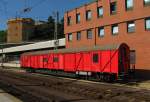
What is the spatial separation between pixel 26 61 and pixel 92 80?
2532 centimetres

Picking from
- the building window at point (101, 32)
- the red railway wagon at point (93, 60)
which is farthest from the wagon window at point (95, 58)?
the building window at point (101, 32)

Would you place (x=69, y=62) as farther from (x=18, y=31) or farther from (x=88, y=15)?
(x=18, y=31)

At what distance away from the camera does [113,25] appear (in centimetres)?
4641

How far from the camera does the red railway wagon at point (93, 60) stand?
3349cm

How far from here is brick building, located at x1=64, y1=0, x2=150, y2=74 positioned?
40219mm

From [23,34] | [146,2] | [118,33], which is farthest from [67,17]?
[23,34]

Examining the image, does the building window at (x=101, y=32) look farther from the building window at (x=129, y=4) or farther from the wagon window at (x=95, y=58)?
the wagon window at (x=95, y=58)

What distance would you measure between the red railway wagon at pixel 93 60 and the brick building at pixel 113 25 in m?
6.38

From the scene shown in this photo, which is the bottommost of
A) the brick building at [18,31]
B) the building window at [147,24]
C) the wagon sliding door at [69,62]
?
the wagon sliding door at [69,62]

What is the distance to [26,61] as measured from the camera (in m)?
61.2

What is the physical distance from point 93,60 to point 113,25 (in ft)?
36.0

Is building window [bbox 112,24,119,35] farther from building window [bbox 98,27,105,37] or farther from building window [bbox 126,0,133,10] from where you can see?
building window [bbox 126,0,133,10]

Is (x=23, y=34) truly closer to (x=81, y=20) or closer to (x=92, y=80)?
(x=81, y=20)

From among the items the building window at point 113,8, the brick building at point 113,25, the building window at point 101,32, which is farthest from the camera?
the building window at point 101,32
